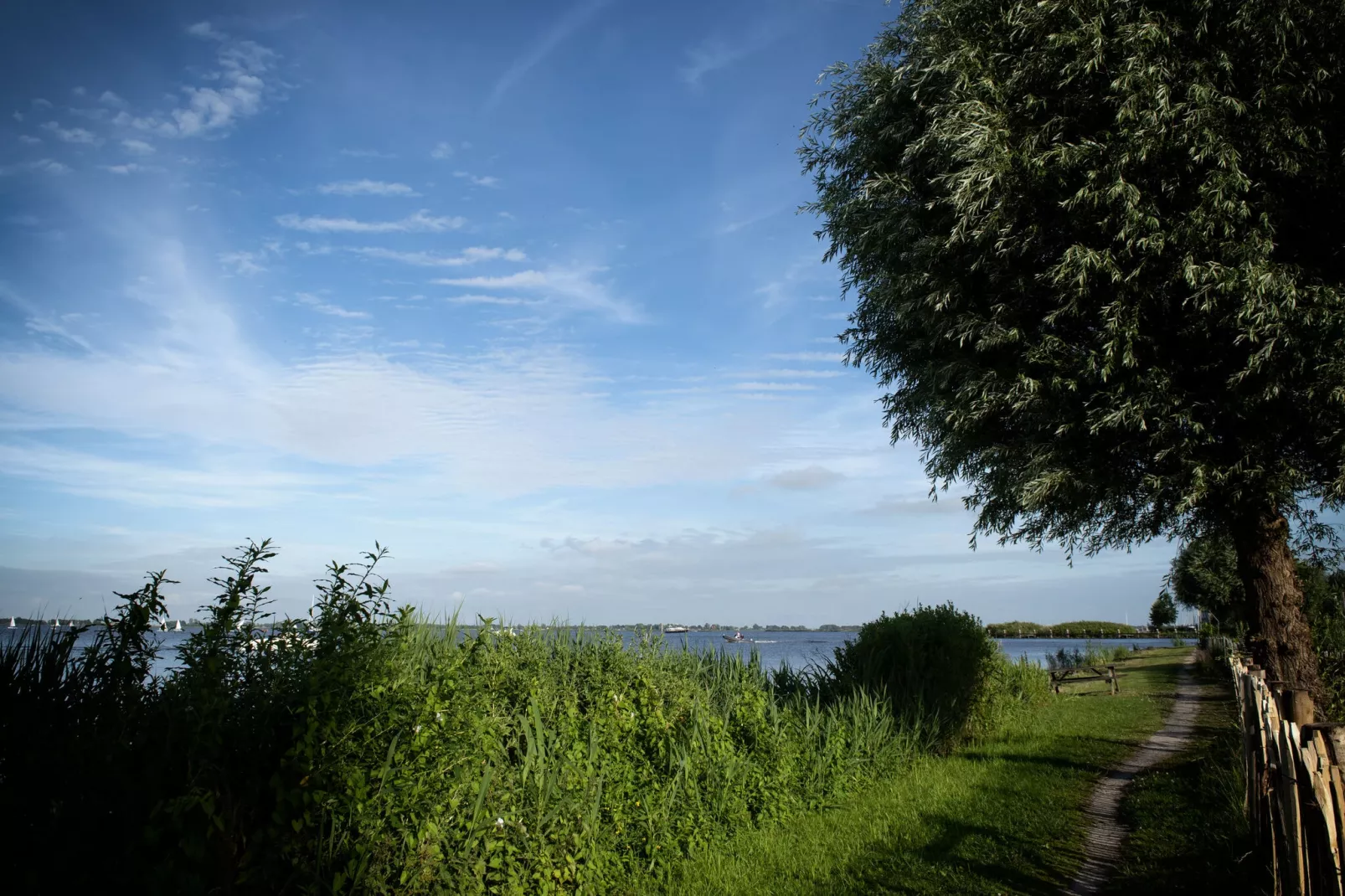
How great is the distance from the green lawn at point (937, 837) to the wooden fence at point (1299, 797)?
5.85 ft

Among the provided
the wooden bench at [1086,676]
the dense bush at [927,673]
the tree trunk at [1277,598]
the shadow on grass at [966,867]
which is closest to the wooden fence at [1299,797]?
the shadow on grass at [966,867]

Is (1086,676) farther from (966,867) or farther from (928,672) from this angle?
(966,867)

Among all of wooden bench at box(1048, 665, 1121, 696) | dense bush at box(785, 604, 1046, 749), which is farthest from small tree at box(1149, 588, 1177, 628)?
dense bush at box(785, 604, 1046, 749)

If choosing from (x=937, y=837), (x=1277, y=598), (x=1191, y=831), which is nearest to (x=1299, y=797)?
(x=1191, y=831)

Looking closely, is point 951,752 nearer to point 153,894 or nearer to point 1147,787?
point 1147,787

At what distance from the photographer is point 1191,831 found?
8172mm

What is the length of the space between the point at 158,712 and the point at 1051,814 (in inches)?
368

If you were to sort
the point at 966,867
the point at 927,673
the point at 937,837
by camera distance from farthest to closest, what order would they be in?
1. the point at 927,673
2. the point at 937,837
3. the point at 966,867

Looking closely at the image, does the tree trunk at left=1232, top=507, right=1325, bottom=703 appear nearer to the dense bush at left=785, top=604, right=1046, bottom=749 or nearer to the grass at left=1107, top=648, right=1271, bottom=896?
the grass at left=1107, top=648, right=1271, bottom=896

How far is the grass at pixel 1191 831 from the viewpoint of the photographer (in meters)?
6.65

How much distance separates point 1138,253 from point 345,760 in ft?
31.1

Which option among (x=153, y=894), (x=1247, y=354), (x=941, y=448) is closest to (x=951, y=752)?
(x=941, y=448)

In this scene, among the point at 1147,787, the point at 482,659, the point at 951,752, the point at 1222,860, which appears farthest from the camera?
the point at 951,752

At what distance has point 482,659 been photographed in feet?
21.3
